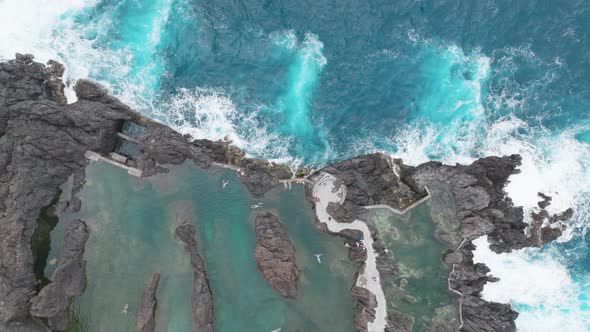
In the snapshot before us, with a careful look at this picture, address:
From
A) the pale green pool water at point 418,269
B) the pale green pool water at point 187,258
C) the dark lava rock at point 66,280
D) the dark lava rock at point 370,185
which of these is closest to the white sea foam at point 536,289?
the pale green pool water at point 418,269

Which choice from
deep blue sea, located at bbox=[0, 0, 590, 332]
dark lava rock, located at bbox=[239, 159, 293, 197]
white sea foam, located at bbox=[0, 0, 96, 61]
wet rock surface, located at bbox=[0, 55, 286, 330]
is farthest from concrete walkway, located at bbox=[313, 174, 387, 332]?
white sea foam, located at bbox=[0, 0, 96, 61]

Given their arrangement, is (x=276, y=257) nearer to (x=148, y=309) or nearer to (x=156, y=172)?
(x=148, y=309)

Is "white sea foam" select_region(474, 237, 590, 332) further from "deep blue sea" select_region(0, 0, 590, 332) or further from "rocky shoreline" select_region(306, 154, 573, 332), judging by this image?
"rocky shoreline" select_region(306, 154, 573, 332)

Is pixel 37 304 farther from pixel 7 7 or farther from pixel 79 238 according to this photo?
pixel 7 7

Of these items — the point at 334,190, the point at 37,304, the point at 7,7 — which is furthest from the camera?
the point at 7,7

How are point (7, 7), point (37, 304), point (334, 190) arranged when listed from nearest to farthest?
point (37, 304) < point (334, 190) < point (7, 7)

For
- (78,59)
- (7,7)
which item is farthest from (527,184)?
(7,7)

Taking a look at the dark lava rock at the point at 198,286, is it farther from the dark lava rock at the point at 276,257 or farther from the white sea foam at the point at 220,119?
the white sea foam at the point at 220,119
